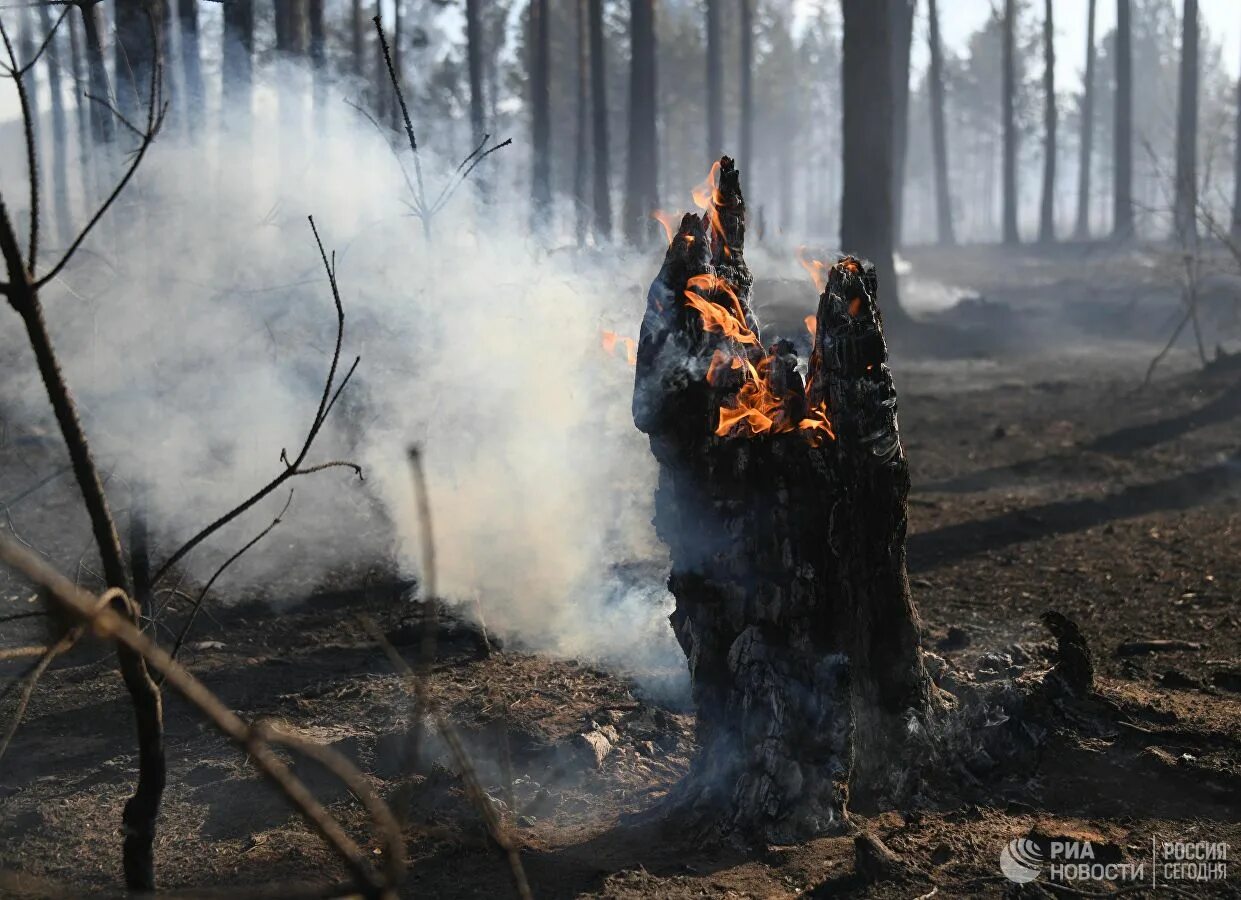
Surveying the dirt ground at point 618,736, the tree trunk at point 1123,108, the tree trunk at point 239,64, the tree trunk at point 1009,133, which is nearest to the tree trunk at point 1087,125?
the tree trunk at point 1009,133

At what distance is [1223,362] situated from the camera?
1498cm

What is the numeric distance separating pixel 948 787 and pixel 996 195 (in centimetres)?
11291

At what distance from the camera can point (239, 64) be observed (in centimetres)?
1420

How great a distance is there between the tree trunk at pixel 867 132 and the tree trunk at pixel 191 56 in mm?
10230

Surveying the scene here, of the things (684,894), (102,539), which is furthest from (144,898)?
(684,894)

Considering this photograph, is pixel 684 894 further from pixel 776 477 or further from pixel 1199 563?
pixel 1199 563

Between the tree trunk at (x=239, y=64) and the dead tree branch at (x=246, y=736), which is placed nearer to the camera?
the dead tree branch at (x=246, y=736)

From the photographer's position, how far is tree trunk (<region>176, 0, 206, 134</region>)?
10.9m

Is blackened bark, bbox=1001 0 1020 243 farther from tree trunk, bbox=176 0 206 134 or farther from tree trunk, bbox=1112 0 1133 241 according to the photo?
tree trunk, bbox=176 0 206 134

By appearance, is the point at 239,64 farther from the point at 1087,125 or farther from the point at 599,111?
the point at 1087,125

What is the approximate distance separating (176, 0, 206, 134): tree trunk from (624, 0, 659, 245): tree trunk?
13.1 m

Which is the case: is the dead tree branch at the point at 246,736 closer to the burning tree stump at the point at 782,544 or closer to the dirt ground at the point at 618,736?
the dirt ground at the point at 618,736
